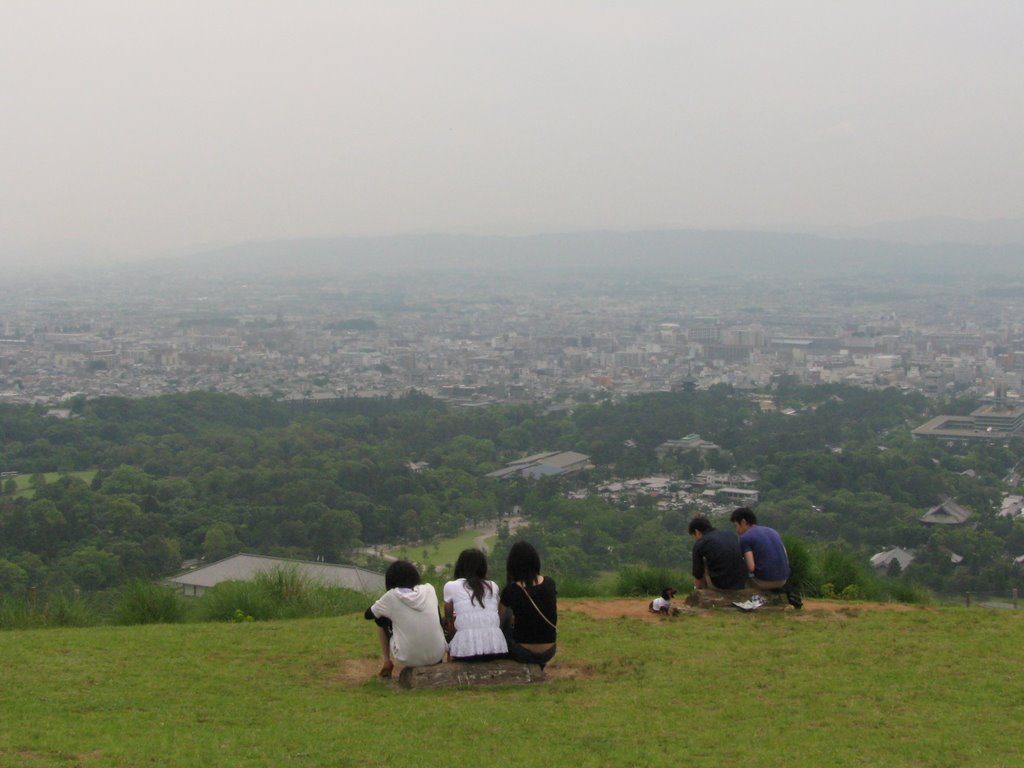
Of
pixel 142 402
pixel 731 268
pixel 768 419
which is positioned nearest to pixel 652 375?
pixel 768 419

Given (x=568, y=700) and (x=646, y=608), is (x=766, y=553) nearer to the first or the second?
(x=646, y=608)

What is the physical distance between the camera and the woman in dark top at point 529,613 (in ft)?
17.7

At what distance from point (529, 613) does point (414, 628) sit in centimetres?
57

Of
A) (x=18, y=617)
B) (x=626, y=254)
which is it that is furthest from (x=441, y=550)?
(x=626, y=254)

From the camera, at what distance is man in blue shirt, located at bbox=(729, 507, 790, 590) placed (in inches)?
272

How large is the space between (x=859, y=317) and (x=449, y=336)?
2501 cm

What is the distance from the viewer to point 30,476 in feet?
83.8

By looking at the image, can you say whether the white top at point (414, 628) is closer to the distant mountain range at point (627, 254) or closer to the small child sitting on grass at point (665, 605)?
the small child sitting on grass at point (665, 605)

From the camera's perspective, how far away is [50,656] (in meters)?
5.79

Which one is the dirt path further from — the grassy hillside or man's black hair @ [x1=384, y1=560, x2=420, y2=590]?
man's black hair @ [x1=384, y1=560, x2=420, y2=590]

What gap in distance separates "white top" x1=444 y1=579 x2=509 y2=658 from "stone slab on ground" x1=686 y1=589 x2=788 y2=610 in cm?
203

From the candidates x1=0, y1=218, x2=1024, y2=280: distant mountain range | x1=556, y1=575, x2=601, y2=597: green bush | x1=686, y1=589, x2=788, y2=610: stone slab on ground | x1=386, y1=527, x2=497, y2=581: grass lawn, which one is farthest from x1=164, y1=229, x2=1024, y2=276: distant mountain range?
x1=686, y1=589, x2=788, y2=610: stone slab on ground

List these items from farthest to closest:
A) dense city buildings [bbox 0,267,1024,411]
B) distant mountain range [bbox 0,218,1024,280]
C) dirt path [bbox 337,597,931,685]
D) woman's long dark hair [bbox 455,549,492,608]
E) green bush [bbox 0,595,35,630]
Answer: distant mountain range [bbox 0,218,1024,280], dense city buildings [bbox 0,267,1024,411], green bush [bbox 0,595,35,630], dirt path [bbox 337,597,931,685], woman's long dark hair [bbox 455,549,492,608]

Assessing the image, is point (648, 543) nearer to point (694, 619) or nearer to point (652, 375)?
point (694, 619)
